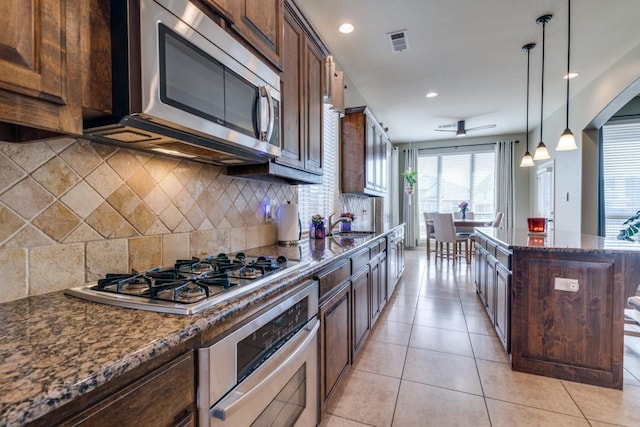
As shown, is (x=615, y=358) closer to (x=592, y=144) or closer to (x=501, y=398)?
(x=501, y=398)

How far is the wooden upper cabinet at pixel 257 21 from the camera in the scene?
4.07ft

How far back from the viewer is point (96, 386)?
1.71ft

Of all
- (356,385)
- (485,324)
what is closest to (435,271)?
(485,324)

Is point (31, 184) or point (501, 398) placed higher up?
point (31, 184)

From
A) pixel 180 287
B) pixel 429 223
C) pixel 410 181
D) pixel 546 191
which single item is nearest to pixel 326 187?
pixel 180 287

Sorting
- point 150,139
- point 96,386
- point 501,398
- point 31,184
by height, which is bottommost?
point 501,398

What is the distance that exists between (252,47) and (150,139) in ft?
2.17

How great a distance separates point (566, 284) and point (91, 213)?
2684 mm

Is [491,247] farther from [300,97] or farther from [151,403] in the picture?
[151,403]

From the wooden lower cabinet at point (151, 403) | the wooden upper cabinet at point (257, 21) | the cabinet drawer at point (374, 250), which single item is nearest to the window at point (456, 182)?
the cabinet drawer at point (374, 250)

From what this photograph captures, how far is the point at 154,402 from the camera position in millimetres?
645

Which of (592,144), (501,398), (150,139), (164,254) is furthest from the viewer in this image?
(592,144)

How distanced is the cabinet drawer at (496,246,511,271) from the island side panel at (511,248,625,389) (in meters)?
0.09

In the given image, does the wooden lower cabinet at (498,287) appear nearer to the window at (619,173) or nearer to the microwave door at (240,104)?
the microwave door at (240,104)
